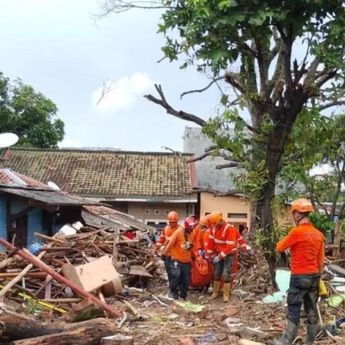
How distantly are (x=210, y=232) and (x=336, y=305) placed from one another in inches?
117

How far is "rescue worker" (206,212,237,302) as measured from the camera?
36.6 feet

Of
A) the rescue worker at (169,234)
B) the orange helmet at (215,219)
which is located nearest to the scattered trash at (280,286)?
the orange helmet at (215,219)

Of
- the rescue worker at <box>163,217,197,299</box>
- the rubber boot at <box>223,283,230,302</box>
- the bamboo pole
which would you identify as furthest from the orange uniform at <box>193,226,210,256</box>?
the bamboo pole

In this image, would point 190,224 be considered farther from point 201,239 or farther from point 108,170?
point 108,170

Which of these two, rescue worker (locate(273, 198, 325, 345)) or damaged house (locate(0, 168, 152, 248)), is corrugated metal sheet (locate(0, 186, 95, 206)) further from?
rescue worker (locate(273, 198, 325, 345))

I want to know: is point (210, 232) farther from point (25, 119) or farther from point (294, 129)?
point (25, 119)

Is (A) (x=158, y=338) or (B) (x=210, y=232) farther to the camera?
(B) (x=210, y=232)

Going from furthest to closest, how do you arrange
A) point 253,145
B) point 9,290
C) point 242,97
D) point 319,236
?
point 253,145
point 242,97
point 9,290
point 319,236

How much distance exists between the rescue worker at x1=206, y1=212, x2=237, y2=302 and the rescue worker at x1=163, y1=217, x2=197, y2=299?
1.50 feet

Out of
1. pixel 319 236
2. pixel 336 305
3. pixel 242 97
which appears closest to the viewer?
pixel 319 236

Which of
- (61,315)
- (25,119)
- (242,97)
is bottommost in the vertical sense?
(61,315)

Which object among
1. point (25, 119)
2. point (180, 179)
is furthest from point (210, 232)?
point (25, 119)

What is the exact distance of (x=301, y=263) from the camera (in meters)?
7.42

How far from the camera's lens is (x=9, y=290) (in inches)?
388
